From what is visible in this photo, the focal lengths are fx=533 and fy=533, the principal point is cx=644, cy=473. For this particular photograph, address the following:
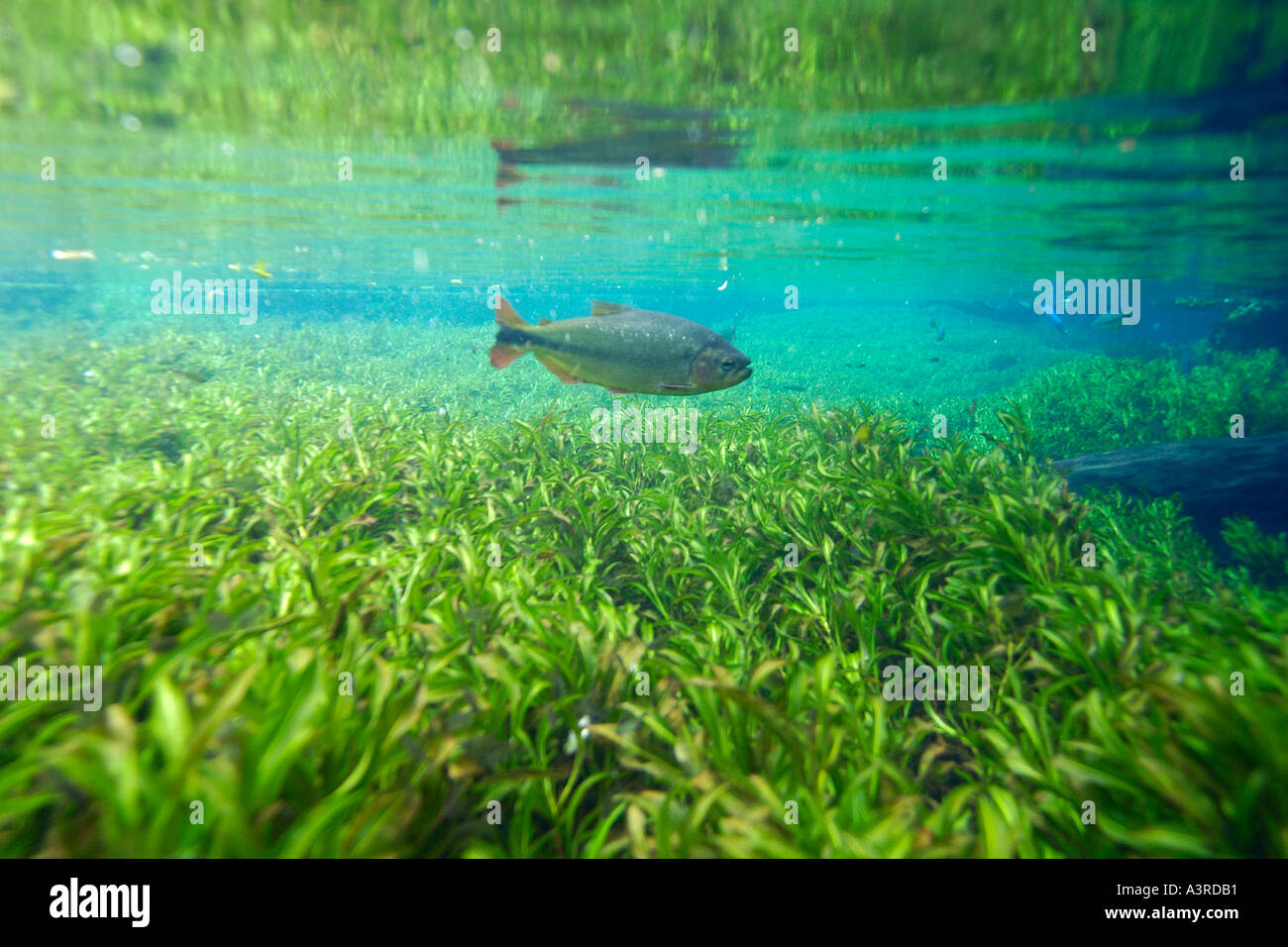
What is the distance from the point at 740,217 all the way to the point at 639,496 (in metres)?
18.3

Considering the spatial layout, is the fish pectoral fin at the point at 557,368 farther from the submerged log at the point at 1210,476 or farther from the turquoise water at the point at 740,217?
the submerged log at the point at 1210,476

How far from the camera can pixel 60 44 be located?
9.19 m

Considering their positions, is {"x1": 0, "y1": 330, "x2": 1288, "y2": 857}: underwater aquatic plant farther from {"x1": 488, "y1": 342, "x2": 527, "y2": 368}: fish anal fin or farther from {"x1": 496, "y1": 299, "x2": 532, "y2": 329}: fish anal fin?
{"x1": 496, "y1": 299, "x2": 532, "y2": 329}: fish anal fin

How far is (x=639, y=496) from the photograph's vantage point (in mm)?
6992

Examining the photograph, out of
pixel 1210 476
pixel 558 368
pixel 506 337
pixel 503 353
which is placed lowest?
pixel 1210 476

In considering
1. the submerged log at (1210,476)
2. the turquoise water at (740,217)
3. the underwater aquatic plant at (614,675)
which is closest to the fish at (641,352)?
the underwater aquatic plant at (614,675)

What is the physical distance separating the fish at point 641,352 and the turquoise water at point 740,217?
4.49m

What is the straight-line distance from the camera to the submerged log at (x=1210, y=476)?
899cm

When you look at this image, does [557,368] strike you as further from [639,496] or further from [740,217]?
[740,217]

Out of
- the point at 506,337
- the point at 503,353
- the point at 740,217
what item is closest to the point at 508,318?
the point at 506,337

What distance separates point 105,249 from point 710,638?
45137mm

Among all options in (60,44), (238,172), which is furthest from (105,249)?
(60,44)

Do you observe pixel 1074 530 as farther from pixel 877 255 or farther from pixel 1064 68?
pixel 877 255
